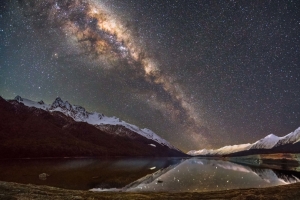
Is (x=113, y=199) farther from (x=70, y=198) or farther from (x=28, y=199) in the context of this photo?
(x=28, y=199)

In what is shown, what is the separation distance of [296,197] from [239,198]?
8.47m

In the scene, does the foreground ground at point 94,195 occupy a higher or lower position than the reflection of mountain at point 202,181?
higher

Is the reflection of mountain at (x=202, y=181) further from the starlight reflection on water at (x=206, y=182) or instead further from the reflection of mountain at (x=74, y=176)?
the reflection of mountain at (x=74, y=176)

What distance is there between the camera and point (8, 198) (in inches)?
1043

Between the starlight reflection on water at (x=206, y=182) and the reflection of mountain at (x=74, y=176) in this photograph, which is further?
the reflection of mountain at (x=74, y=176)

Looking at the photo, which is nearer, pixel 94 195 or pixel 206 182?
pixel 94 195

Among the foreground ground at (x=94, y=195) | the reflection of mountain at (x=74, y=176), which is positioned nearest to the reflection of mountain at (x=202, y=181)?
the reflection of mountain at (x=74, y=176)

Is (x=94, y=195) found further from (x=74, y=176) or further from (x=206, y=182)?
(x=74, y=176)

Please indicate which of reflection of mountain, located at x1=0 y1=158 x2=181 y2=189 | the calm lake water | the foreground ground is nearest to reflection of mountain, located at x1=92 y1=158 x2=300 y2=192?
the calm lake water

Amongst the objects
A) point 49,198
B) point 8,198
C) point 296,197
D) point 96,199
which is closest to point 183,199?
point 96,199

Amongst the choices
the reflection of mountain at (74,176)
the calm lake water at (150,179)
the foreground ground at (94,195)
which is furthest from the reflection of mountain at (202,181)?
the foreground ground at (94,195)

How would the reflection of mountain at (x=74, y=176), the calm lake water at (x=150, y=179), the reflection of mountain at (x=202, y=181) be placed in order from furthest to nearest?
the reflection of mountain at (x=74, y=176) → the calm lake water at (x=150, y=179) → the reflection of mountain at (x=202, y=181)

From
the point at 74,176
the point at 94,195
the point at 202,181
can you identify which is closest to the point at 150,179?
the point at 202,181

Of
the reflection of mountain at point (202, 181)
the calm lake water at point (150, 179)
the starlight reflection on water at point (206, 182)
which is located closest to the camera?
the starlight reflection on water at point (206, 182)
